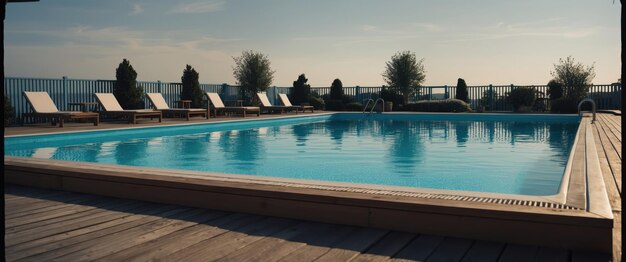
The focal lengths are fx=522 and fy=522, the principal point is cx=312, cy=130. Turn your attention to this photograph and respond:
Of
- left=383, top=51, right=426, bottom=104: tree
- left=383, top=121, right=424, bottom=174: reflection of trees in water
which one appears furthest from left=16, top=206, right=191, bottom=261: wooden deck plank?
left=383, top=51, right=426, bottom=104: tree

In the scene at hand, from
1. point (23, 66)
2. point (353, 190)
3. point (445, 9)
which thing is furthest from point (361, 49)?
point (353, 190)

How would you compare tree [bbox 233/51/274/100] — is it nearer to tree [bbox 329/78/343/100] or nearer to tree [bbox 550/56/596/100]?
tree [bbox 329/78/343/100]

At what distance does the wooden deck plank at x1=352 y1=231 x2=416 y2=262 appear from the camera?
236 centimetres

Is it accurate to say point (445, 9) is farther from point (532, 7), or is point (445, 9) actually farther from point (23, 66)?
point (23, 66)

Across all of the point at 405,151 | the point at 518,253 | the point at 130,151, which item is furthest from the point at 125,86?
the point at 518,253

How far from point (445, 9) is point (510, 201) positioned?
46.6ft

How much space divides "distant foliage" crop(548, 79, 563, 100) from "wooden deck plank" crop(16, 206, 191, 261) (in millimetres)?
18806

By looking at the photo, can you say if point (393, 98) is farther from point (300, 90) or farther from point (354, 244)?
point (354, 244)

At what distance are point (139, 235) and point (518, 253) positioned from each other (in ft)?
6.17

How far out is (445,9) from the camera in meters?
16.0

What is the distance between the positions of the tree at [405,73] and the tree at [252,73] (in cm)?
549

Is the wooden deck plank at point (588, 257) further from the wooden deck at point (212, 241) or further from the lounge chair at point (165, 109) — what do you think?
the lounge chair at point (165, 109)

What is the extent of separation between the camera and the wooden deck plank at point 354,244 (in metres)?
2.37

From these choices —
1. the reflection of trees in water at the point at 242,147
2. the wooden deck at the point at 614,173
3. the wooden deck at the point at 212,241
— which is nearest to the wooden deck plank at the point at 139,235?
the wooden deck at the point at 212,241
